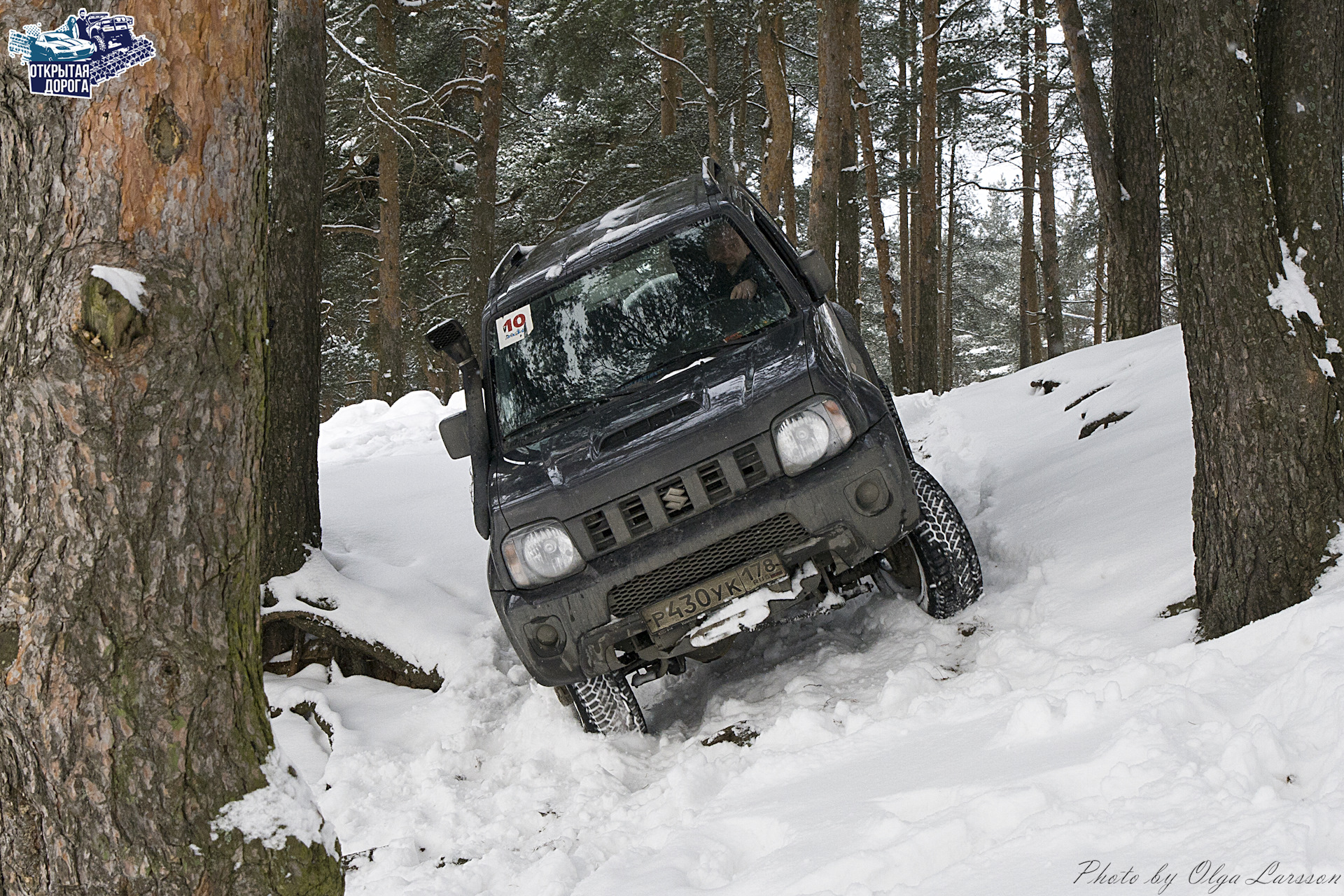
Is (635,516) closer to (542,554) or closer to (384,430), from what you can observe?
(542,554)

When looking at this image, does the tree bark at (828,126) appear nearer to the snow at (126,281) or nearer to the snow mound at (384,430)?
the snow mound at (384,430)

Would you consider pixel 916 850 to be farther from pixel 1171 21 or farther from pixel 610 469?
pixel 1171 21

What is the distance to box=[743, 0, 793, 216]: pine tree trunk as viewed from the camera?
43.3 feet

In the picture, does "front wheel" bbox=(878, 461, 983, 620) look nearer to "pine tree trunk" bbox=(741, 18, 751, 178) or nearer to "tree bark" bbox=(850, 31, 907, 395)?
"tree bark" bbox=(850, 31, 907, 395)

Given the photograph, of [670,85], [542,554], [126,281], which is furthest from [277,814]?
[670,85]

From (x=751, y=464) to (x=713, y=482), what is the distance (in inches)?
6.5

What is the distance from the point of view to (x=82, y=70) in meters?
2.11

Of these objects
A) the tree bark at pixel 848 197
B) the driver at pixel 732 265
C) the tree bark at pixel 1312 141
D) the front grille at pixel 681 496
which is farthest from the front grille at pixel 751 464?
the tree bark at pixel 848 197

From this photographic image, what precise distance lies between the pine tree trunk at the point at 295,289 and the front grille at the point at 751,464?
9.44 ft

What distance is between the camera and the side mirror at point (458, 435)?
16.0 feet

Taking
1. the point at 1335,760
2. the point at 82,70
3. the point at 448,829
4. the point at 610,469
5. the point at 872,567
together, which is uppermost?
the point at 82,70

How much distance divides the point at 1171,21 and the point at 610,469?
267 centimetres

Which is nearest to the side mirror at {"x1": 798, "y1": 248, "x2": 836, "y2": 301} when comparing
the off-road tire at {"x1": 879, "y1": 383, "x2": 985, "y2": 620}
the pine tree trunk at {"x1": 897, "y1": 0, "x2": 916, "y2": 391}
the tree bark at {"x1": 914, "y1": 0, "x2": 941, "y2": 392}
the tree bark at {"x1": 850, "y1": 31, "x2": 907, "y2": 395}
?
the off-road tire at {"x1": 879, "y1": 383, "x2": 985, "y2": 620}

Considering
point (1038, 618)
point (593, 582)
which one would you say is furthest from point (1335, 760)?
point (593, 582)
